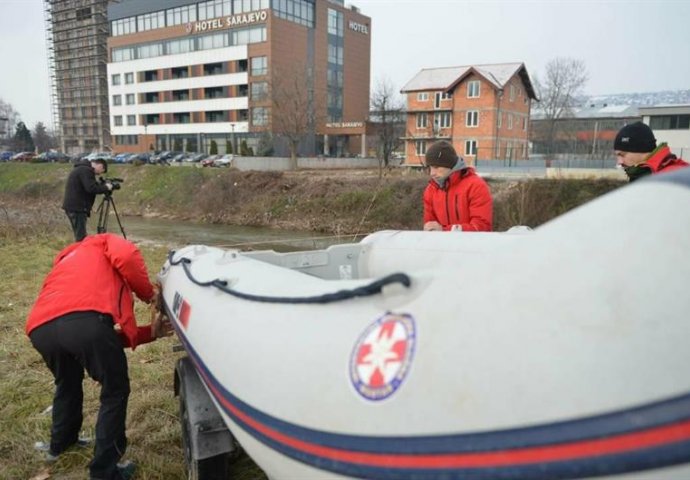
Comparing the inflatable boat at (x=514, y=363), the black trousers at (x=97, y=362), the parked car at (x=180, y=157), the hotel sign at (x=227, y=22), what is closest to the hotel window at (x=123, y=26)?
the hotel sign at (x=227, y=22)

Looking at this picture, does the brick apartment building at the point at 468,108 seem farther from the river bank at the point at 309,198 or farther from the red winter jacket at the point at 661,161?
the red winter jacket at the point at 661,161

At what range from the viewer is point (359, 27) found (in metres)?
59.1

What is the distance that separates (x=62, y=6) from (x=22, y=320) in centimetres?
8588

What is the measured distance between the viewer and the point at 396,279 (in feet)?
4.72

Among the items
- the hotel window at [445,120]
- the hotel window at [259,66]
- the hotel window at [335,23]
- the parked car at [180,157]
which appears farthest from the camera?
the hotel window at [335,23]

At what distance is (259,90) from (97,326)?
49686 millimetres

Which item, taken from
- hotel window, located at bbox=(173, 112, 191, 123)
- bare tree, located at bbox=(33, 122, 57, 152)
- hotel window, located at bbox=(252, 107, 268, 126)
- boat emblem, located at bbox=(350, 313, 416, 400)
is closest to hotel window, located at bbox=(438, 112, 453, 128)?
hotel window, located at bbox=(252, 107, 268, 126)

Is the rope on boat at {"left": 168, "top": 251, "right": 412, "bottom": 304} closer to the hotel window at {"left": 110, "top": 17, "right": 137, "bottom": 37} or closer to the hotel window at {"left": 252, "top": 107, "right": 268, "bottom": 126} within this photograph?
the hotel window at {"left": 252, "top": 107, "right": 268, "bottom": 126}

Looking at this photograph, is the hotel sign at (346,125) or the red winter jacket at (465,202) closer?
the red winter jacket at (465,202)

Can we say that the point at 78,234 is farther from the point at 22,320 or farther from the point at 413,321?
the point at 413,321

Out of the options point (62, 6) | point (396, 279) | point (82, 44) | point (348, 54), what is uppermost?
point (62, 6)

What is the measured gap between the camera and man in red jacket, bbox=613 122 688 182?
123 inches

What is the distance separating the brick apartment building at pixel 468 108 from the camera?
35.8 m

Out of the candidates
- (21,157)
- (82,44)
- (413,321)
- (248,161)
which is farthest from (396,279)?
(82,44)
